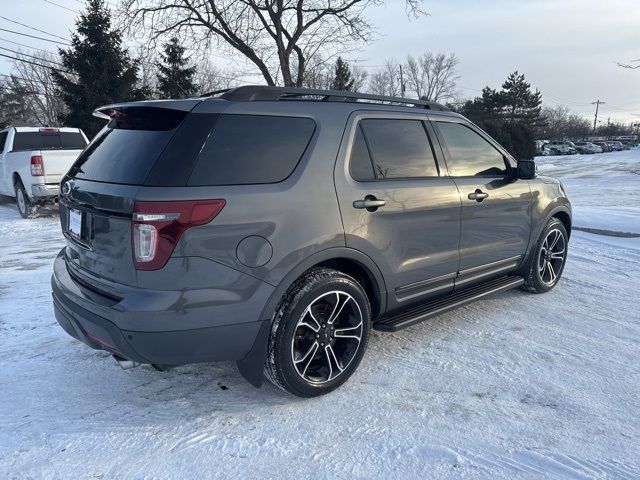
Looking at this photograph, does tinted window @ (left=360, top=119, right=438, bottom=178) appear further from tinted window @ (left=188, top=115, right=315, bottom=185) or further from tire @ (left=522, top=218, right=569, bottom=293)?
tire @ (left=522, top=218, right=569, bottom=293)

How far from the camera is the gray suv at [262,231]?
246 cm

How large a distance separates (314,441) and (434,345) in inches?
59.5

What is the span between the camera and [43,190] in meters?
9.32

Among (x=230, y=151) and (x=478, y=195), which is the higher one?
(x=230, y=151)

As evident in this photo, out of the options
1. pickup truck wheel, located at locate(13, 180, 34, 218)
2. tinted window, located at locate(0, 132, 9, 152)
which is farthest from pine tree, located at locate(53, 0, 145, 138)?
pickup truck wheel, located at locate(13, 180, 34, 218)

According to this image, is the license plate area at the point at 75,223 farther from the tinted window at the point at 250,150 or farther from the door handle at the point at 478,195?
the door handle at the point at 478,195

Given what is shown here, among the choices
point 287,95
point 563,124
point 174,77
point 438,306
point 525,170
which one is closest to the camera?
point 287,95

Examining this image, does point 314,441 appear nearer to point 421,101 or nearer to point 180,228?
point 180,228

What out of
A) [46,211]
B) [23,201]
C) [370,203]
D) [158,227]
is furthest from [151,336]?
[46,211]

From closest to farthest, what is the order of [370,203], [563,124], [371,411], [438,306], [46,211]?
1. [371,411]
2. [370,203]
3. [438,306]
4. [46,211]
5. [563,124]

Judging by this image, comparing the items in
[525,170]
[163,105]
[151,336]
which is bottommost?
[151,336]

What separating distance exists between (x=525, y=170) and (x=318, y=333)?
263 cm

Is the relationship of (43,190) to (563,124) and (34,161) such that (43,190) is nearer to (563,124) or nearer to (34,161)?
(34,161)

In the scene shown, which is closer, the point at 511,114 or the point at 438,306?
the point at 438,306
